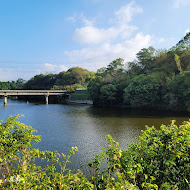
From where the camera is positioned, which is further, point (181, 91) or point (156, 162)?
point (181, 91)

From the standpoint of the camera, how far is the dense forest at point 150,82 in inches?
1113

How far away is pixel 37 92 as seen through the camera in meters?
51.4

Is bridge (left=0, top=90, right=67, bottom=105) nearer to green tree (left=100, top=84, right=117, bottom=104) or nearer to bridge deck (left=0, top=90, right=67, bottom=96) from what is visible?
bridge deck (left=0, top=90, right=67, bottom=96)

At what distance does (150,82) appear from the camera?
109 ft

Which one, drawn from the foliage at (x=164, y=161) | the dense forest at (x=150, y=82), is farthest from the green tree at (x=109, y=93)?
the foliage at (x=164, y=161)

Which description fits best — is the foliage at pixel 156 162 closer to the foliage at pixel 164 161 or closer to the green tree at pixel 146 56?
the foliage at pixel 164 161

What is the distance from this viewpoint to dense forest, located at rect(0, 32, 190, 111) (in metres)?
28.3

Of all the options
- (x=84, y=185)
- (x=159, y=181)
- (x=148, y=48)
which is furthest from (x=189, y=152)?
(x=148, y=48)

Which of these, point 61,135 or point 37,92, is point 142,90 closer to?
point 61,135

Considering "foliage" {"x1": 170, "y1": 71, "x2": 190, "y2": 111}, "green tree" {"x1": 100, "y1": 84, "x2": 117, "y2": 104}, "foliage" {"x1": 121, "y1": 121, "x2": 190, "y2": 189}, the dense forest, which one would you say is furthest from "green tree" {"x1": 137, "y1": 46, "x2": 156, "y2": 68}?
"foliage" {"x1": 121, "y1": 121, "x2": 190, "y2": 189}

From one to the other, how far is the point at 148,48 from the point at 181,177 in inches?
1878

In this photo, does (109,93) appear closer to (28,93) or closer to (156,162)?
(28,93)

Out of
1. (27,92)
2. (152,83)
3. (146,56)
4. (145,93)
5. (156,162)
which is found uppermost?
(146,56)

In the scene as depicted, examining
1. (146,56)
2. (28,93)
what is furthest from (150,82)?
(28,93)
